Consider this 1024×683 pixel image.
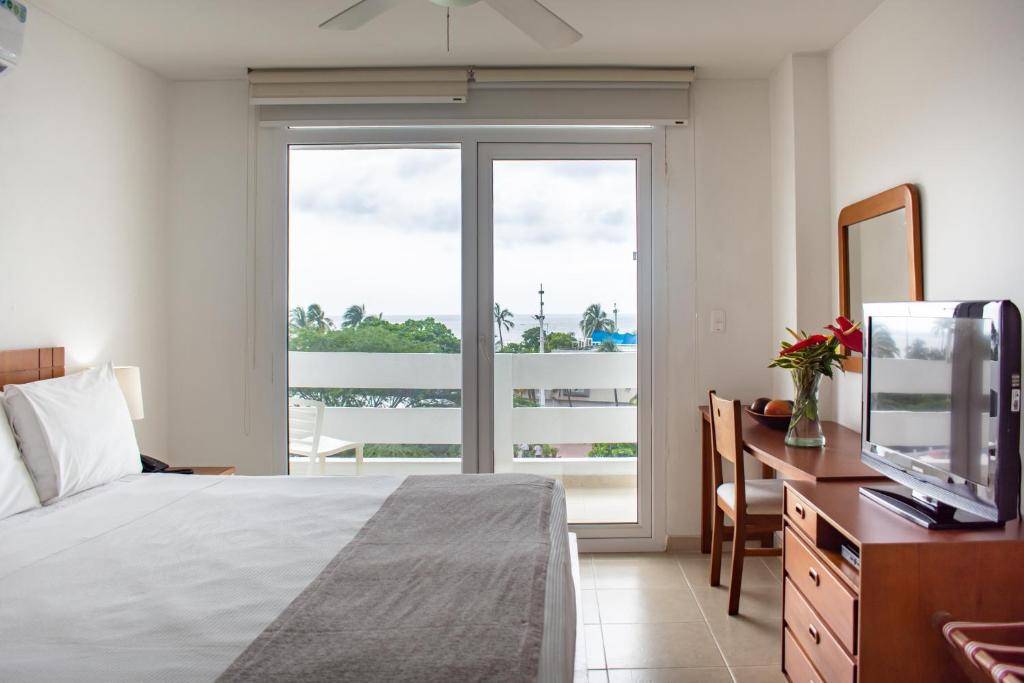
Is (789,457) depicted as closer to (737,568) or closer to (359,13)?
(737,568)

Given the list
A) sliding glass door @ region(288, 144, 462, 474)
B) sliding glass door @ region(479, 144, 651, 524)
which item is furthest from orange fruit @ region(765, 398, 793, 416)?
sliding glass door @ region(288, 144, 462, 474)

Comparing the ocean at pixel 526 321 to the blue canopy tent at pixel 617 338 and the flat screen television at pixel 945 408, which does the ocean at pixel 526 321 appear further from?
the flat screen television at pixel 945 408

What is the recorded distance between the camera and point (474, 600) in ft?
4.71

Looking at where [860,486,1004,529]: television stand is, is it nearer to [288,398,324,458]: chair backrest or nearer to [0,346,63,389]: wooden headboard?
[288,398,324,458]: chair backrest

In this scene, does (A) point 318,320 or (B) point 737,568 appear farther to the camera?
(A) point 318,320

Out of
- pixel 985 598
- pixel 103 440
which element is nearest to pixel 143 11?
pixel 103 440

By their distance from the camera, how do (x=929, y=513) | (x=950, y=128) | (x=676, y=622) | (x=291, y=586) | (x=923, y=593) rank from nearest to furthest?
(x=291, y=586), (x=923, y=593), (x=929, y=513), (x=950, y=128), (x=676, y=622)

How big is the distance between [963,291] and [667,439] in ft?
5.68

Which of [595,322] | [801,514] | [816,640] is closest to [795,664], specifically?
[816,640]

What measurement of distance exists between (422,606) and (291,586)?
1.10ft

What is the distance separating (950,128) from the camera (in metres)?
2.28

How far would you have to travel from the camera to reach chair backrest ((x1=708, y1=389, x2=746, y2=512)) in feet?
9.27

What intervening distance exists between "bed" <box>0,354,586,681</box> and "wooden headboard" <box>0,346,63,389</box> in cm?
66

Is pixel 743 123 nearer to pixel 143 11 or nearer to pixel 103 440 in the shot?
pixel 143 11
